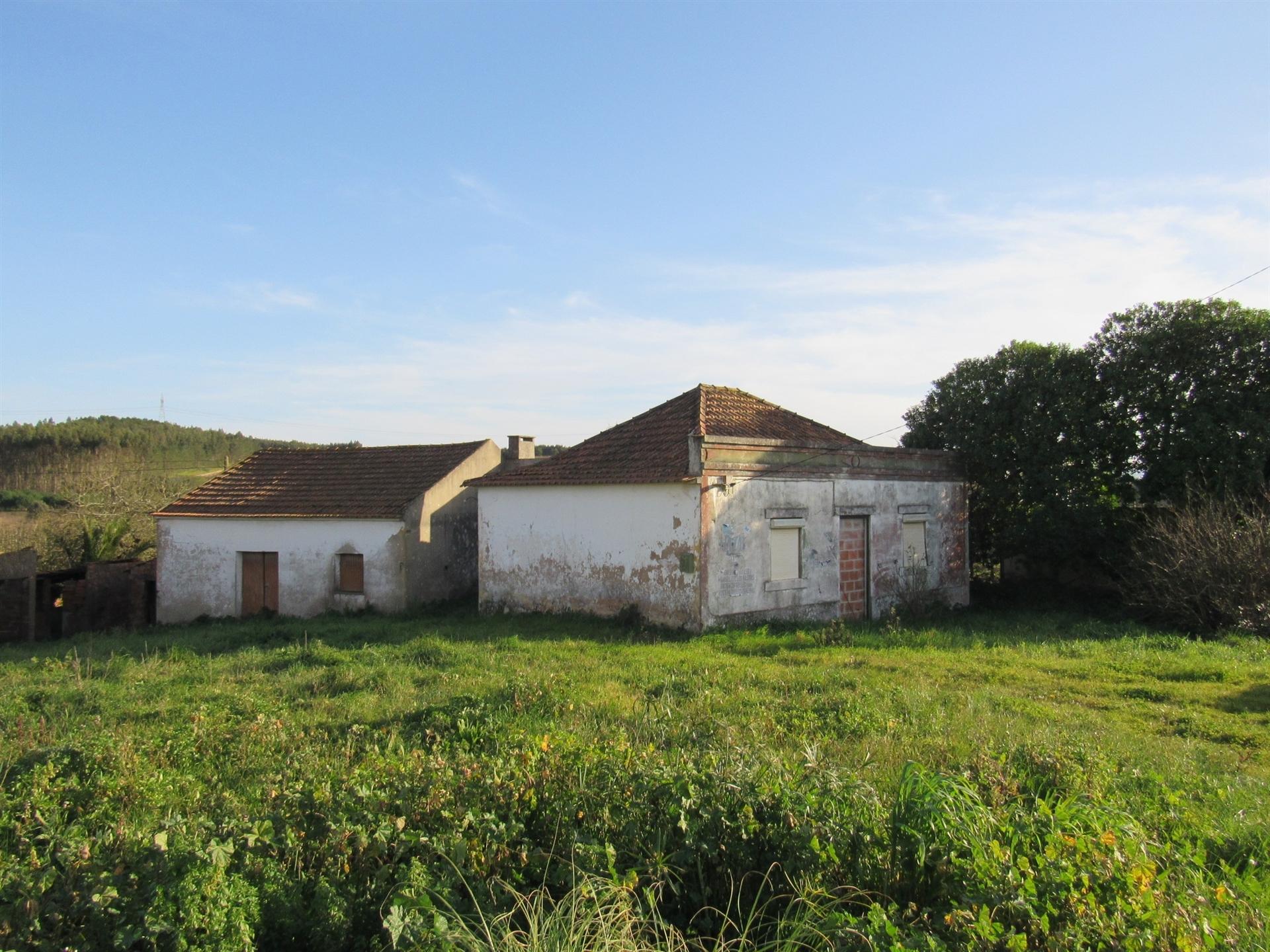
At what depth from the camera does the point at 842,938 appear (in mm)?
3510

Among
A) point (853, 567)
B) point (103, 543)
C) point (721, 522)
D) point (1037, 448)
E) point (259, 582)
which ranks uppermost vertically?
point (1037, 448)

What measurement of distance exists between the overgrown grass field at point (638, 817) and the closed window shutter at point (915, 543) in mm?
8050

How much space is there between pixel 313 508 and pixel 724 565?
10513 mm

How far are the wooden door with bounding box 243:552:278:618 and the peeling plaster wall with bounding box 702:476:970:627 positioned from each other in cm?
1141

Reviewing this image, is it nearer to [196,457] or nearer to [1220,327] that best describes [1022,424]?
[1220,327]

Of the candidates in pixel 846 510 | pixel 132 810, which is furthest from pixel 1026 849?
pixel 846 510

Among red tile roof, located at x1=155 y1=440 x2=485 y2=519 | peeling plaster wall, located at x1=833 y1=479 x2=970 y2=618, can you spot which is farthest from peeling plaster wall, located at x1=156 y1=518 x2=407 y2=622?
peeling plaster wall, located at x1=833 y1=479 x2=970 y2=618

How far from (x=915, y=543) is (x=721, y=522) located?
6.03 m

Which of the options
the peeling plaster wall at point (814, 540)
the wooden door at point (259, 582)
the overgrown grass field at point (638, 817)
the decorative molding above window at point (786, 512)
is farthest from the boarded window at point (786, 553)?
the wooden door at point (259, 582)

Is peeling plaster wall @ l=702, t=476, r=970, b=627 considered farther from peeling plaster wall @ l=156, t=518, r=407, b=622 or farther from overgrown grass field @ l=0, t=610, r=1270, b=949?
peeling plaster wall @ l=156, t=518, r=407, b=622

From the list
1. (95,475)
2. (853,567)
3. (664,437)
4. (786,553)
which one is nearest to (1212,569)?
(853,567)

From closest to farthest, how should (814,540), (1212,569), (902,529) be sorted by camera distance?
1. (1212,569)
2. (814,540)
3. (902,529)

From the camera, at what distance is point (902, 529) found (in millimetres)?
17516

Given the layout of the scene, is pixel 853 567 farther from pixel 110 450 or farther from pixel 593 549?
pixel 110 450
